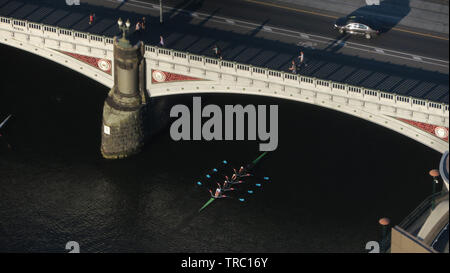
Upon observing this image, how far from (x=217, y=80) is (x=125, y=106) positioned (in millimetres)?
13837

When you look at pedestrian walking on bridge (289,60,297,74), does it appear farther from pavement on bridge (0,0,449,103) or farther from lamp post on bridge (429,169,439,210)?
lamp post on bridge (429,169,439,210)

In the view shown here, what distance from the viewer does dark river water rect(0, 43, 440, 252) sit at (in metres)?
179

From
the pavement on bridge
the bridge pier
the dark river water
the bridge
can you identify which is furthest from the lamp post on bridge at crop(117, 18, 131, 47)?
the dark river water

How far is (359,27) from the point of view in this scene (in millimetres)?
191000

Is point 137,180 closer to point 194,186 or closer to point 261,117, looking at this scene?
point 194,186

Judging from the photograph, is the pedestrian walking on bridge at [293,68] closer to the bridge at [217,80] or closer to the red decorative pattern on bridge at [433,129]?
the bridge at [217,80]

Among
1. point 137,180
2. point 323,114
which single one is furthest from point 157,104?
point 323,114

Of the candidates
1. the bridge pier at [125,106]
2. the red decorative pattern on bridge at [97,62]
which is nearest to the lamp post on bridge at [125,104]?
the bridge pier at [125,106]

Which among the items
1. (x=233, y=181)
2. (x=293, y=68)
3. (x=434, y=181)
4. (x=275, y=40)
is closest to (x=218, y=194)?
(x=233, y=181)

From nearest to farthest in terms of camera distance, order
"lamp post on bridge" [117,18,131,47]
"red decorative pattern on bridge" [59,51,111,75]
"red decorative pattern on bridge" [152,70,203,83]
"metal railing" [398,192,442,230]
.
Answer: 1. "metal railing" [398,192,442,230]
2. "lamp post on bridge" [117,18,131,47]
3. "red decorative pattern on bridge" [152,70,203,83]
4. "red decorative pattern on bridge" [59,51,111,75]

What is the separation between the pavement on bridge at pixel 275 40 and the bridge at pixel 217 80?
343 cm

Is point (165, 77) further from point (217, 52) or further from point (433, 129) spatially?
point (433, 129)

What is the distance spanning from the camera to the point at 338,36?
631 ft
